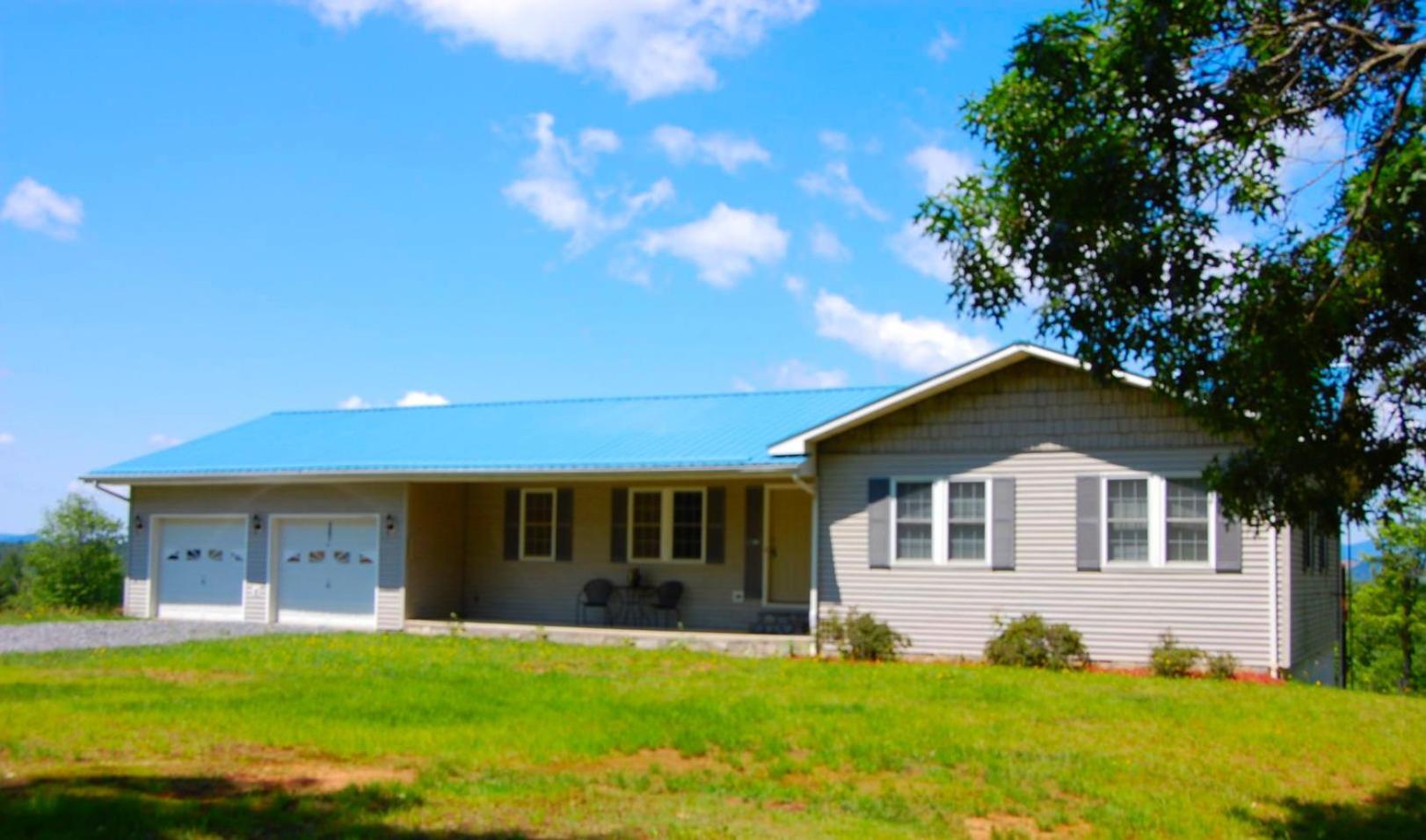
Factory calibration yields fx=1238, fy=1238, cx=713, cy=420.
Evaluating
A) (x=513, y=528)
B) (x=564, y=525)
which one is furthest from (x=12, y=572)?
(x=564, y=525)

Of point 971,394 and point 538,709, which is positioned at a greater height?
point 971,394

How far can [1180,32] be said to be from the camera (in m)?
6.59

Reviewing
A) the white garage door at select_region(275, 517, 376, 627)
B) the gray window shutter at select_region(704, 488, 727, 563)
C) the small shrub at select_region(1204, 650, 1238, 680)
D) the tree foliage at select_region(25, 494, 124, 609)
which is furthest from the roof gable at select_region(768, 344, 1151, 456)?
the tree foliage at select_region(25, 494, 124, 609)

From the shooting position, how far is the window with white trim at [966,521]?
1614 centimetres

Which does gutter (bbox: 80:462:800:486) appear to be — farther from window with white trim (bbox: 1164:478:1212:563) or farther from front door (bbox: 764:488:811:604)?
window with white trim (bbox: 1164:478:1212:563)

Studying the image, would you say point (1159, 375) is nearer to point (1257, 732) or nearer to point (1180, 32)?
point (1180, 32)

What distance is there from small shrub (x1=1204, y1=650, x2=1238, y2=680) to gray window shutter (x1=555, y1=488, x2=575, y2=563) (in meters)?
9.83

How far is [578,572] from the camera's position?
20.0 metres

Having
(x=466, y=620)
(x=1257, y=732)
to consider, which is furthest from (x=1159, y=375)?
(x=466, y=620)

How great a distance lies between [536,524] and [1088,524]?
29.9ft

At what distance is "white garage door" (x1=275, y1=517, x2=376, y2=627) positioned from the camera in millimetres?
20547

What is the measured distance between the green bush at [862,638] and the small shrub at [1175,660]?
3.12 m

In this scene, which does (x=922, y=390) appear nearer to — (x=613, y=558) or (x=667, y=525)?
(x=667, y=525)

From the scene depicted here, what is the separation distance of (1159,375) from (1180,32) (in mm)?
1846
